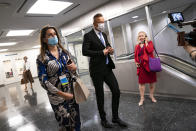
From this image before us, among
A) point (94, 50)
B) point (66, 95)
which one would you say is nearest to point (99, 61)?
point (94, 50)

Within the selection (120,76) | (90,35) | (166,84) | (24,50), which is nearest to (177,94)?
(166,84)

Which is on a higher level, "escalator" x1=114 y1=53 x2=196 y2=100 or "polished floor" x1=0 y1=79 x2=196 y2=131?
"escalator" x1=114 y1=53 x2=196 y2=100

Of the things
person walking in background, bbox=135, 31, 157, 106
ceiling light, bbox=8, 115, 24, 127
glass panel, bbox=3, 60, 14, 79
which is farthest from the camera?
glass panel, bbox=3, 60, 14, 79

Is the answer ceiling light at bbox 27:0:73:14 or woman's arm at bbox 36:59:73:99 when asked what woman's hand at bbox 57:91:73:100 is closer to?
woman's arm at bbox 36:59:73:99

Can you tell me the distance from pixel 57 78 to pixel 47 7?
12.6ft

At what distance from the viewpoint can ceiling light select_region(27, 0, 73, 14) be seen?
4.15 meters

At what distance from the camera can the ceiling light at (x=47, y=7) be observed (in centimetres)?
415

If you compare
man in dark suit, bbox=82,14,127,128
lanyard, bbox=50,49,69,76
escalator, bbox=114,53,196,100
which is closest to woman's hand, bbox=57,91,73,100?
lanyard, bbox=50,49,69,76

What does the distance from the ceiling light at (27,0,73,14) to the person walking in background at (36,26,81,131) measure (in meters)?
3.08

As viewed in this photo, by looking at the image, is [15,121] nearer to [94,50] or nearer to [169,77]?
[94,50]

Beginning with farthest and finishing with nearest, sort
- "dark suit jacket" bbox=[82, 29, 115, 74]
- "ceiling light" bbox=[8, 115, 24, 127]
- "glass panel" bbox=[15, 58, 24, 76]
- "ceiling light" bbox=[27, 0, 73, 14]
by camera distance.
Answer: "glass panel" bbox=[15, 58, 24, 76], "ceiling light" bbox=[27, 0, 73, 14], "ceiling light" bbox=[8, 115, 24, 127], "dark suit jacket" bbox=[82, 29, 115, 74]

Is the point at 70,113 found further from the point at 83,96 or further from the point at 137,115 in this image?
the point at 137,115

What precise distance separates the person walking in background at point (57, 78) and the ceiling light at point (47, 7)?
3.08 metres

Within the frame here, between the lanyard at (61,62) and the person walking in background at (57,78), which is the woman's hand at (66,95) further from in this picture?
the lanyard at (61,62)
